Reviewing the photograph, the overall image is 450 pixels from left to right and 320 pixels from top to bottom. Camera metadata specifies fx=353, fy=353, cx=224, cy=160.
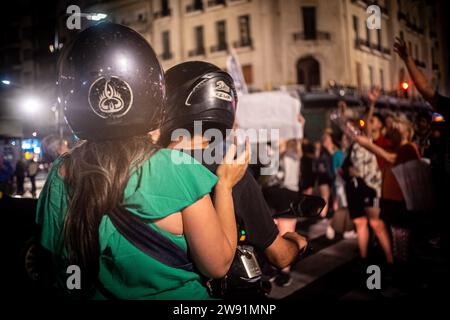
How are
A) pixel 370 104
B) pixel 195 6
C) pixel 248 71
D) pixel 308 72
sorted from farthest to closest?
1. pixel 308 72
2. pixel 248 71
3. pixel 195 6
4. pixel 370 104

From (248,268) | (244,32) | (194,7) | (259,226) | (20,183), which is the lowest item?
(248,268)

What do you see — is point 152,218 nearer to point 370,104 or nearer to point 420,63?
point 420,63

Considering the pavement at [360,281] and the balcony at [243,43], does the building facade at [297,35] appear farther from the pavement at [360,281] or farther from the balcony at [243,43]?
the pavement at [360,281]

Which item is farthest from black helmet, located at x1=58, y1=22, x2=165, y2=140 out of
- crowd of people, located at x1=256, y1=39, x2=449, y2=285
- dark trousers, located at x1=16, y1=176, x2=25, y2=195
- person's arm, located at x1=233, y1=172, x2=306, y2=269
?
dark trousers, located at x1=16, y1=176, x2=25, y2=195

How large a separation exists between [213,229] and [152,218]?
19cm

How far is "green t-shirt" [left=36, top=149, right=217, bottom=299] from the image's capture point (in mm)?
1069

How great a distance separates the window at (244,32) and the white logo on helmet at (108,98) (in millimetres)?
8912

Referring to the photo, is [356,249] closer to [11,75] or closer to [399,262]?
[399,262]

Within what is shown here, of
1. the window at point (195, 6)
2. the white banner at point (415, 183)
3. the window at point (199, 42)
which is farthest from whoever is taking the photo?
the window at point (195, 6)

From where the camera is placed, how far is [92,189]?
1.09m

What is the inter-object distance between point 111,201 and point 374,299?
11.0ft

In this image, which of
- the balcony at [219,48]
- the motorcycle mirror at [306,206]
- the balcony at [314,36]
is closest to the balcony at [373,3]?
the motorcycle mirror at [306,206]

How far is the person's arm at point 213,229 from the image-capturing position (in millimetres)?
1062

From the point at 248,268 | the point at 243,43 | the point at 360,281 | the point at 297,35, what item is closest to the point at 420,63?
the point at 248,268
